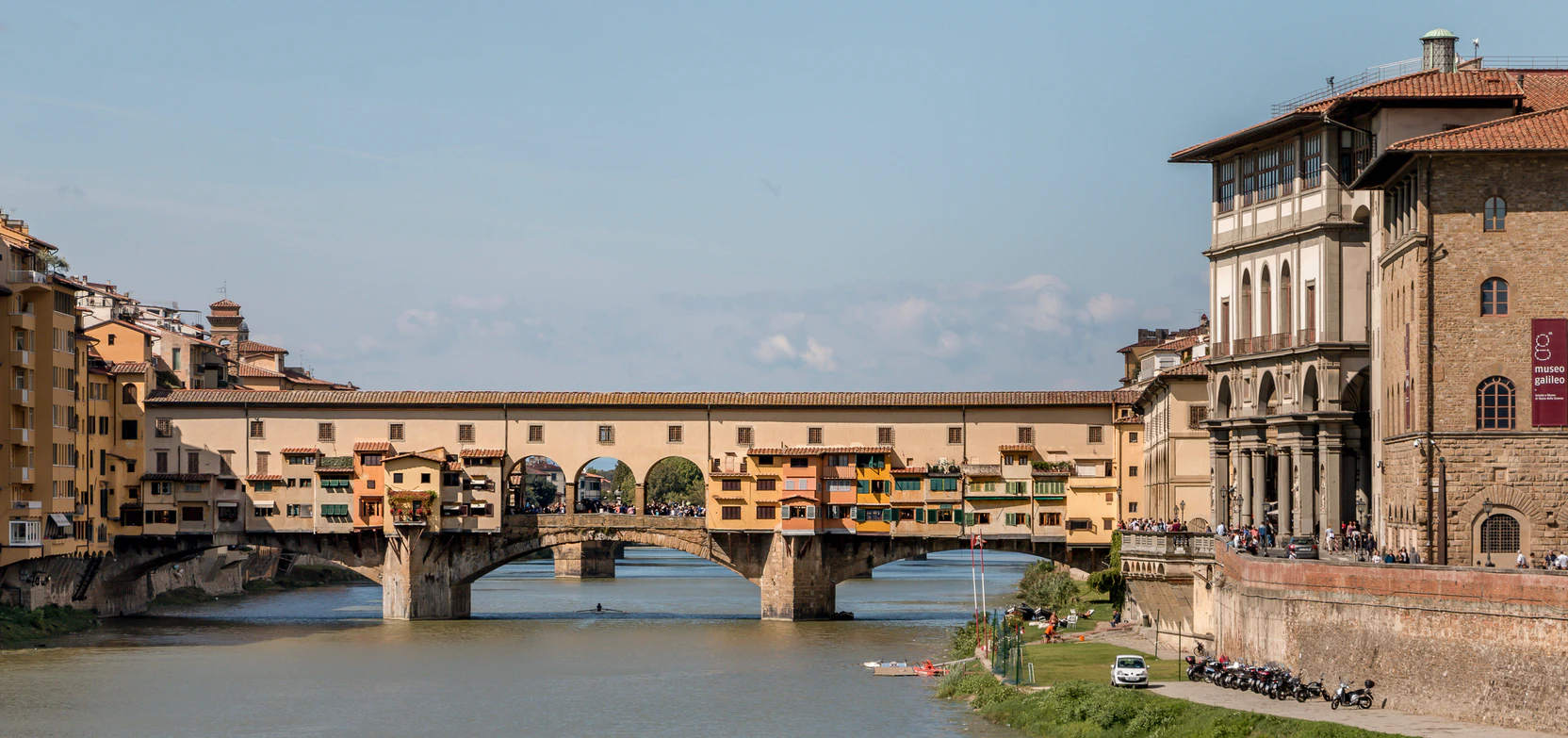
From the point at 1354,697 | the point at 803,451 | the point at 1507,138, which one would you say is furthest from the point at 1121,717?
the point at 803,451

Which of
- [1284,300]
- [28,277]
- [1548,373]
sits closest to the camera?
[1548,373]

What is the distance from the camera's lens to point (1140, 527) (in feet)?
233

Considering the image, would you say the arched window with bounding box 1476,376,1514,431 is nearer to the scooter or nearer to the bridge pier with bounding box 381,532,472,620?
the scooter

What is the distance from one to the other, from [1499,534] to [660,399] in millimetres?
48074

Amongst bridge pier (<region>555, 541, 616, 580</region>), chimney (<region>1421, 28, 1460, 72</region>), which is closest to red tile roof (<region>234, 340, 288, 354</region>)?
bridge pier (<region>555, 541, 616, 580</region>)

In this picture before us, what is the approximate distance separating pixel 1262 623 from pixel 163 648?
4435cm

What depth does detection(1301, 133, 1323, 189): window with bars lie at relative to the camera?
62.5 meters

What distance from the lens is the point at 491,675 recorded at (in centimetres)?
6706

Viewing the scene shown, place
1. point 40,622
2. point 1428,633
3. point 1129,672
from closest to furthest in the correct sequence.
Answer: point 1428,633
point 1129,672
point 40,622

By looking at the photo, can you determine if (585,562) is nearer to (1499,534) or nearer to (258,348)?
(258,348)

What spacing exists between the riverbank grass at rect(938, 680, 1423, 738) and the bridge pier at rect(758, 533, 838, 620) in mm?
31126

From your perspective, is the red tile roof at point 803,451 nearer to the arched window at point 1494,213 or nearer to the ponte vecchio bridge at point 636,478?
the ponte vecchio bridge at point 636,478

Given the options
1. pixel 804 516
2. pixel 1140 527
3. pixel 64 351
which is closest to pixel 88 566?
pixel 64 351

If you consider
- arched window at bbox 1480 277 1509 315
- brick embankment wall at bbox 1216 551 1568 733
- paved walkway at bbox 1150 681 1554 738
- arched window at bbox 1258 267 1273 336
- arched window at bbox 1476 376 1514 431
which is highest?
arched window at bbox 1258 267 1273 336
